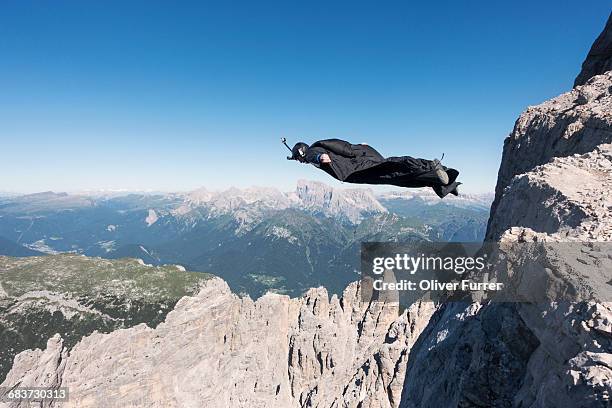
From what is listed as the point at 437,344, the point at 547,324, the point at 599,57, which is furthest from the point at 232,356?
the point at 547,324

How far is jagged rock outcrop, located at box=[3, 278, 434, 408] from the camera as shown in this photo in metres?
76.1

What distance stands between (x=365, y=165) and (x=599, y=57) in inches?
1230

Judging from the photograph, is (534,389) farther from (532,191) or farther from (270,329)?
(270,329)

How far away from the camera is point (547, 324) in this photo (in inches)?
351

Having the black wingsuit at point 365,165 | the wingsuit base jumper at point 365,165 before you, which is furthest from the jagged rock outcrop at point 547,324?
the black wingsuit at point 365,165

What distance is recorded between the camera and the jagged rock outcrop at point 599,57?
91.9ft

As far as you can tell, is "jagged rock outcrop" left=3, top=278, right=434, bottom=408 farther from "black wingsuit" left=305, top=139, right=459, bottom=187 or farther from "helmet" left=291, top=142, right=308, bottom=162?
"helmet" left=291, top=142, right=308, bottom=162

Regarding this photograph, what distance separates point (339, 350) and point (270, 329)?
20793 mm

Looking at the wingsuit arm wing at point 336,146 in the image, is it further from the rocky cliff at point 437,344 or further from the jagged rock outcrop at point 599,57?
the jagged rock outcrop at point 599,57

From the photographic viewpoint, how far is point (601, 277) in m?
8.52

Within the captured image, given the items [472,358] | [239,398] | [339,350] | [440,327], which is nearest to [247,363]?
[239,398]

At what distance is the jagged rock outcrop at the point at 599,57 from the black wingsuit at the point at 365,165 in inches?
1073

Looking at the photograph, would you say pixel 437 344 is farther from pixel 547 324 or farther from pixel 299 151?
pixel 299 151

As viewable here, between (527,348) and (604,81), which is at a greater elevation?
(604,81)
